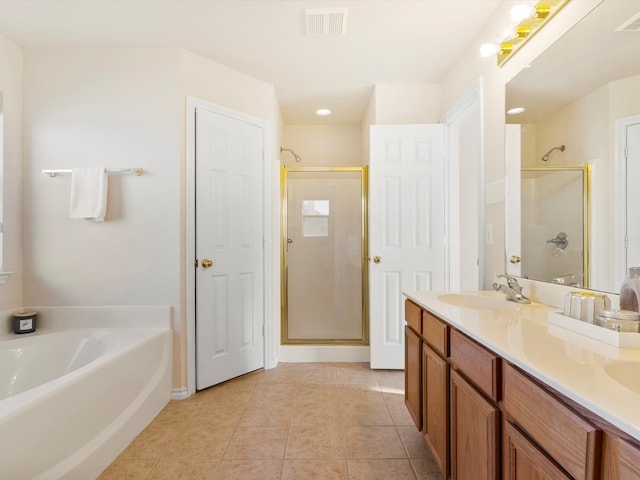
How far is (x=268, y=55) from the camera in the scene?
2395 millimetres

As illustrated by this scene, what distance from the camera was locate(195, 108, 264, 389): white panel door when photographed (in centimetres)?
239

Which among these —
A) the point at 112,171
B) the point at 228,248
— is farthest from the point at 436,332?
the point at 112,171

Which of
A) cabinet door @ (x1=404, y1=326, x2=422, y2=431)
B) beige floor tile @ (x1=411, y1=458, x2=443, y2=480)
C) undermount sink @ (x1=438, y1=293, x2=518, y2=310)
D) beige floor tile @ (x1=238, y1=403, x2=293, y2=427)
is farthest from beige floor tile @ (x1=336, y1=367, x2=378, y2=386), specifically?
undermount sink @ (x1=438, y1=293, x2=518, y2=310)

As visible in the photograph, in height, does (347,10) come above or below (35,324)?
above

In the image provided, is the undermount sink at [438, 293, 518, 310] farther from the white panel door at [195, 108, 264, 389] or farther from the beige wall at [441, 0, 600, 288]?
the white panel door at [195, 108, 264, 389]

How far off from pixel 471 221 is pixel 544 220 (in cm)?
110

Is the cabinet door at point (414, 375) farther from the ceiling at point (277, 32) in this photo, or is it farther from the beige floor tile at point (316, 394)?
the ceiling at point (277, 32)

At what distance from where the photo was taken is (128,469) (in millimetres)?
1592

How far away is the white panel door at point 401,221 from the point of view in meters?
2.74

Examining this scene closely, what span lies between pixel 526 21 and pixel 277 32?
140cm

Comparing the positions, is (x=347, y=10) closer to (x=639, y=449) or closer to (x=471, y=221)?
(x=471, y=221)

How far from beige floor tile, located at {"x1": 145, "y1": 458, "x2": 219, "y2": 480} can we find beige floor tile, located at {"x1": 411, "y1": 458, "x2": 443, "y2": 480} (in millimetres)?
953

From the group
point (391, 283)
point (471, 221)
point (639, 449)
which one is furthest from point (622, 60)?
point (391, 283)

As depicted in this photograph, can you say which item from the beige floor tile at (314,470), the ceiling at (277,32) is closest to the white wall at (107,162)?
the ceiling at (277,32)
